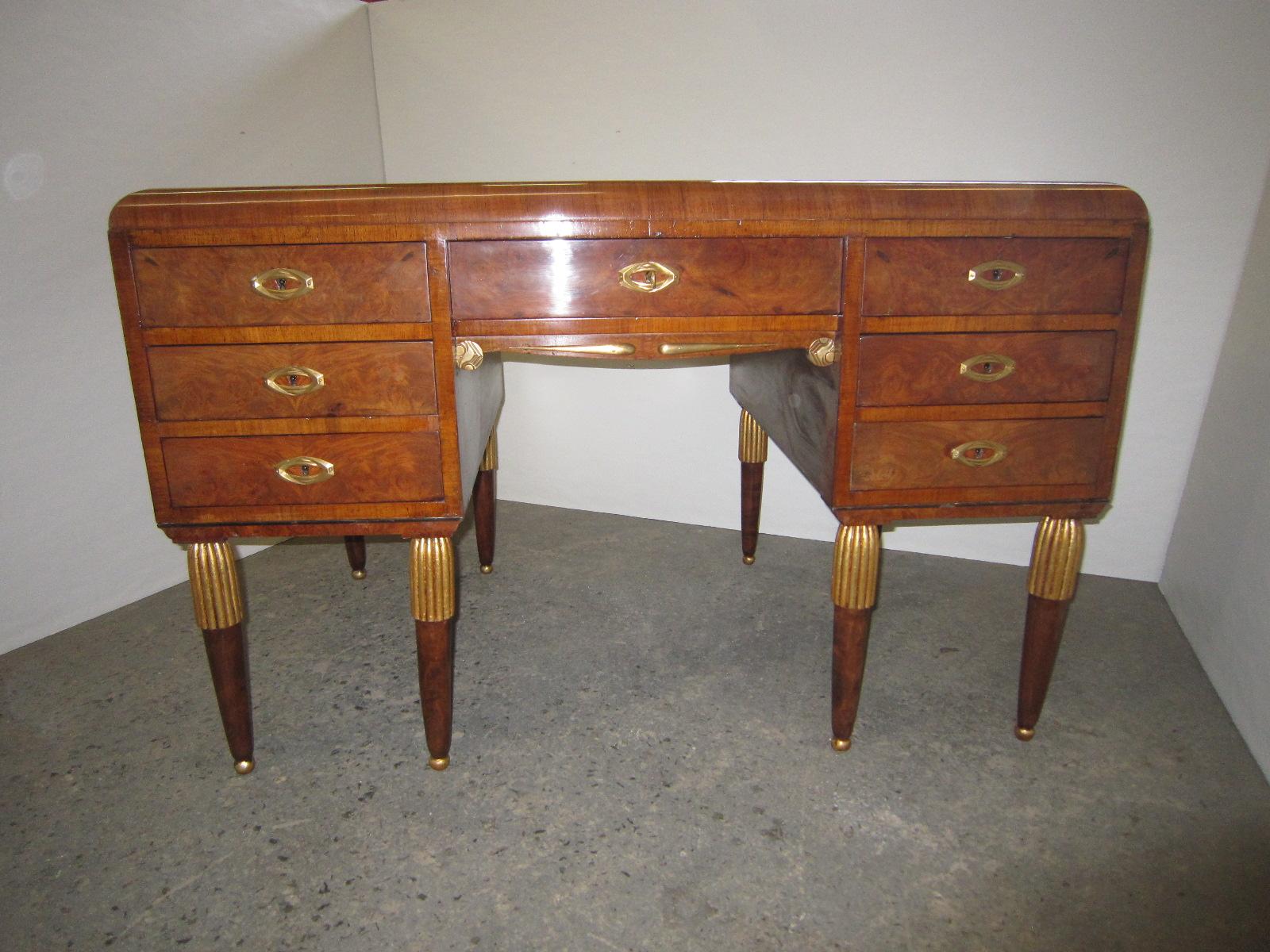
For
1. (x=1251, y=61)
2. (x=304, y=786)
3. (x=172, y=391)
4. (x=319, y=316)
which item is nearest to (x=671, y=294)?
(x=319, y=316)

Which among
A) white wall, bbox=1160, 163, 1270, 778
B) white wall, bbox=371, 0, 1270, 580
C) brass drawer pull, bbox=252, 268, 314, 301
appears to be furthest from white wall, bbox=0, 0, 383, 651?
white wall, bbox=1160, 163, 1270, 778

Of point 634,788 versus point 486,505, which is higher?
point 486,505

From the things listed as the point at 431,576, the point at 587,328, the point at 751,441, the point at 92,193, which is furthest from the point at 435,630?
the point at 92,193

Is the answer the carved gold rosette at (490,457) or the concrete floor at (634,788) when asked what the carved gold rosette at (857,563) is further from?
the carved gold rosette at (490,457)

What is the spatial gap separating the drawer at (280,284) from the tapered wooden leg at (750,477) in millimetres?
1031

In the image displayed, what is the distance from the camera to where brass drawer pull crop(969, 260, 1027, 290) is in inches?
48.0

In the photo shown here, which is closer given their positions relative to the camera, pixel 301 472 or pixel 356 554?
pixel 301 472

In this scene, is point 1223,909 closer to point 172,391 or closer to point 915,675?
point 915,675

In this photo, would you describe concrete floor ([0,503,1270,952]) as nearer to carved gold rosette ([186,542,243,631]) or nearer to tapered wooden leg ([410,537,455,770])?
tapered wooden leg ([410,537,455,770])

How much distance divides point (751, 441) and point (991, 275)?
34.6 inches

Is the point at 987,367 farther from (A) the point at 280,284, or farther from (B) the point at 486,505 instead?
(B) the point at 486,505

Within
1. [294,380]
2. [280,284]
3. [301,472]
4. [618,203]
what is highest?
[618,203]

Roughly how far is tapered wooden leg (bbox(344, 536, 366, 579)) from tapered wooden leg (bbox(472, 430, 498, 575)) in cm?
29

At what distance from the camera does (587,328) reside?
1223 mm
